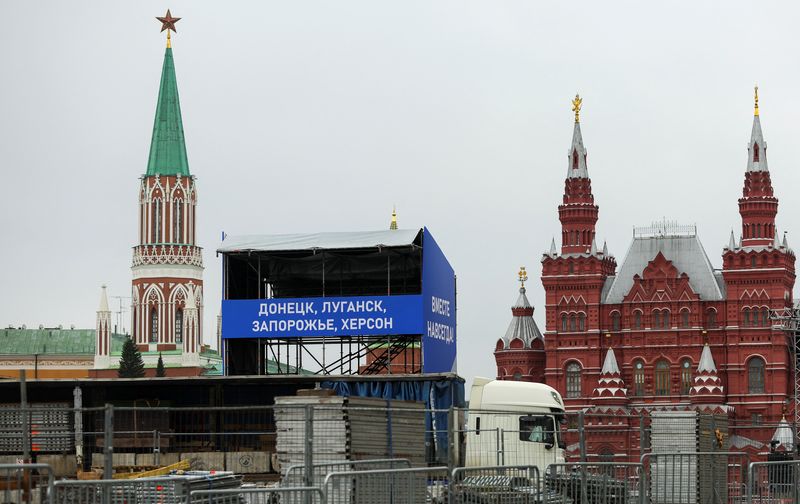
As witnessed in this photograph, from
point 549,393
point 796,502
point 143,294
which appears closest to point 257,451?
point 549,393

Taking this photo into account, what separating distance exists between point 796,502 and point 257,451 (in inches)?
348

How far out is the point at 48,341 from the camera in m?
144

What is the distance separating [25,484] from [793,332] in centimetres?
8034

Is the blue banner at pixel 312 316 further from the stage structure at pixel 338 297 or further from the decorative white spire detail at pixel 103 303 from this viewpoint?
the decorative white spire detail at pixel 103 303

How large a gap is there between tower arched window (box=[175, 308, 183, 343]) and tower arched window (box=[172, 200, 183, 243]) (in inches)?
236

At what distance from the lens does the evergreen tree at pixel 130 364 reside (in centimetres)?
10965

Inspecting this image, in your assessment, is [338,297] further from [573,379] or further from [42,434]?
[573,379]

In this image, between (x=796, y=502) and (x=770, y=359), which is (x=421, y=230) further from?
(x=770, y=359)

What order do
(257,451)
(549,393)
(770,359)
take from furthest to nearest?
(770,359), (549,393), (257,451)

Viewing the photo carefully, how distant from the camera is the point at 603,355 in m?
93.1

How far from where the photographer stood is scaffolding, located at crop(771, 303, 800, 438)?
8724 centimetres

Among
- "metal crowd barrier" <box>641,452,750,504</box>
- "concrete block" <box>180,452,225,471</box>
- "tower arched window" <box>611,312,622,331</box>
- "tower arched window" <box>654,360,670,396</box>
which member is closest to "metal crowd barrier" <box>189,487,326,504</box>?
"metal crowd barrier" <box>641,452,750,504</box>

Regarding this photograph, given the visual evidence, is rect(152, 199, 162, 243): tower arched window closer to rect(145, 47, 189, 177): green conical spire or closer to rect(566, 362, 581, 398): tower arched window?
rect(145, 47, 189, 177): green conical spire

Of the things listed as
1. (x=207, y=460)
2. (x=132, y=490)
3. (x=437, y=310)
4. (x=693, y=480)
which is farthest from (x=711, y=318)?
(x=132, y=490)
